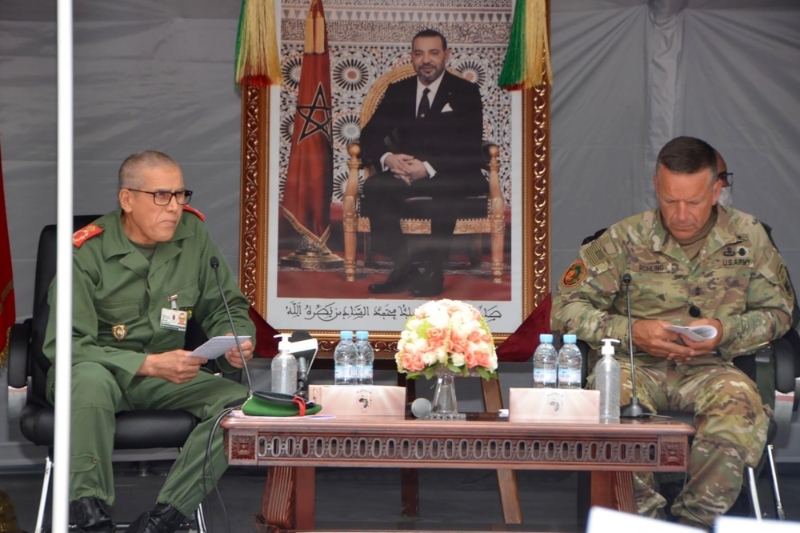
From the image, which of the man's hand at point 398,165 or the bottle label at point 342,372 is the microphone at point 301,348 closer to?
the bottle label at point 342,372

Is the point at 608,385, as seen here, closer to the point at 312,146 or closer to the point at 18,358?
the point at 18,358

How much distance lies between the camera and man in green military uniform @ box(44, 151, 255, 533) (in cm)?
346

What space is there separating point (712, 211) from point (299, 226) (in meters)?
1.97

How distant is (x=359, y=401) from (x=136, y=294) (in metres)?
1.22

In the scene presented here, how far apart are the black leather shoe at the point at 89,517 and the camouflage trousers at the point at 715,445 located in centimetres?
165

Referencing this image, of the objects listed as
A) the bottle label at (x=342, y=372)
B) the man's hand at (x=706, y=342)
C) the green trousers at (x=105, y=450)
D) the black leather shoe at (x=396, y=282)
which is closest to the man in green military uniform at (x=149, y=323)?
the green trousers at (x=105, y=450)

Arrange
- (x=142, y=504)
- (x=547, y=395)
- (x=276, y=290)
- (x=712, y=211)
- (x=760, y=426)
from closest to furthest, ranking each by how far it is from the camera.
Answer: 1. (x=547, y=395)
2. (x=760, y=426)
3. (x=712, y=211)
4. (x=142, y=504)
5. (x=276, y=290)

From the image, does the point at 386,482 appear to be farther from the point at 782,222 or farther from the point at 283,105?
the point at 782,222

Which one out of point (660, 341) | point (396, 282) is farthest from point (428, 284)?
point (660, 341)

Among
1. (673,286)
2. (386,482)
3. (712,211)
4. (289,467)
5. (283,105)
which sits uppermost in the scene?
(283,105)

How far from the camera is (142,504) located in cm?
461

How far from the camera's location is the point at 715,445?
11.4 feet

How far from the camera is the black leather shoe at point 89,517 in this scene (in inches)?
130

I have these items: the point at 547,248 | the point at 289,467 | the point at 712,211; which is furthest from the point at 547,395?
the point at 547,248
